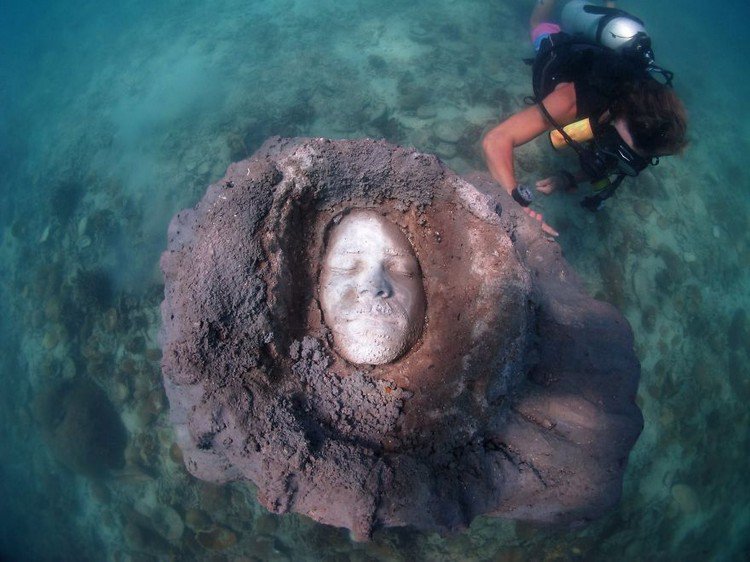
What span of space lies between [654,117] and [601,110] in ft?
1.65

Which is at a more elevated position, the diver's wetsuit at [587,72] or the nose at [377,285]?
the diver's wetsuit at [587,72]

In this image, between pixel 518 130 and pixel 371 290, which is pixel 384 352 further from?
pixel 518 130

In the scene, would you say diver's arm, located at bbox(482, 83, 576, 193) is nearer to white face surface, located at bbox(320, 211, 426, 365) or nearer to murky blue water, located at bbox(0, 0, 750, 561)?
murky blue water, located at bbox(0, 0, 750, 561)

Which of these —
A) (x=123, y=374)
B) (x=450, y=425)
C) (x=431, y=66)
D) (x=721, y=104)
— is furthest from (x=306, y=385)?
(x=721, y=104)

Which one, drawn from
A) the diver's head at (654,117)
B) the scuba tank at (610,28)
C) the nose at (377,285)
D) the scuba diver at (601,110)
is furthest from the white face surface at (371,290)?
the scuba tank at (610,28)

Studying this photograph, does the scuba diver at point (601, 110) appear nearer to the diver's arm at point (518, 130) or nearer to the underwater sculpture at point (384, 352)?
the diver's arm at point (518, 130)

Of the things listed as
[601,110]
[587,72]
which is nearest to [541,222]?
[601,110]

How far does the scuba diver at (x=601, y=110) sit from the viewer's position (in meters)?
3.56

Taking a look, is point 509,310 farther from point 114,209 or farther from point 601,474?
point 114,209

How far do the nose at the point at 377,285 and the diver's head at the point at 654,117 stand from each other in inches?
108

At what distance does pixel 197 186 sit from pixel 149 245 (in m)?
1.14

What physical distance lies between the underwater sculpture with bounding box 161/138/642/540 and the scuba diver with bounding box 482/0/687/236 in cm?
114

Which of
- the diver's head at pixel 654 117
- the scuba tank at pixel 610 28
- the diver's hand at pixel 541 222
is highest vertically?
the scuba tank at pixel 610 28

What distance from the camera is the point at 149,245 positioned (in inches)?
239
